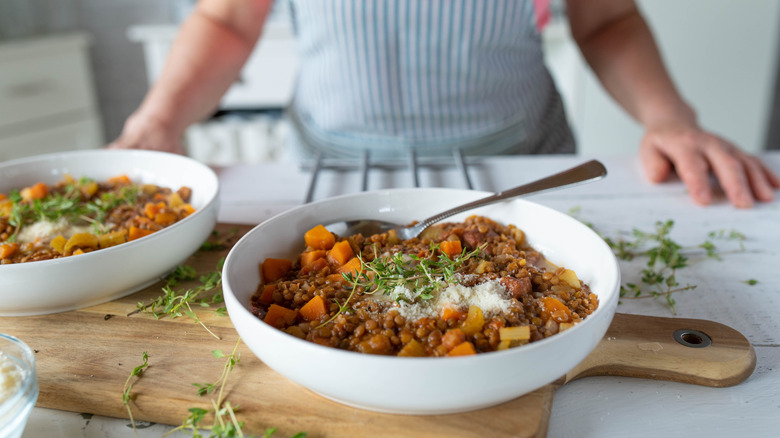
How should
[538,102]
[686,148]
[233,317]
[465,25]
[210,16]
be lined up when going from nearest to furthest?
1. [233,317]
2. [686,148]
3. [465,25]
4. [210,16]
5. [538,102]

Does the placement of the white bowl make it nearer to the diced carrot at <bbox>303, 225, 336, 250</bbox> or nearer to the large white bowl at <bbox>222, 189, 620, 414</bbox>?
the large white bowl at <bbox>222, 189, 620, 414</bbox>

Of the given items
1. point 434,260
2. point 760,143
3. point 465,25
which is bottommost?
point 760,143

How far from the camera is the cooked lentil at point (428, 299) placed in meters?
0.76

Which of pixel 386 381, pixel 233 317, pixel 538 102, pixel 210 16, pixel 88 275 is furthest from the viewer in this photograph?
pixel 538 102

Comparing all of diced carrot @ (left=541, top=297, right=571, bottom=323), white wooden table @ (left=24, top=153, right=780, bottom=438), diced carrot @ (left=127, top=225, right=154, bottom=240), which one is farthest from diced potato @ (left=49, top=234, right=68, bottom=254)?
diced carrot @ (left=541, top=297, right=571, bottom=323)

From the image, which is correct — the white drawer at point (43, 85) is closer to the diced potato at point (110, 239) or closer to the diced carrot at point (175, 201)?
the diced carrot at point (175, 201)

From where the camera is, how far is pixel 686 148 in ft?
5.10

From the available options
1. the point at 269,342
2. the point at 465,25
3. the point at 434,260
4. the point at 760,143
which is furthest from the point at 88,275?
the point at 760,143

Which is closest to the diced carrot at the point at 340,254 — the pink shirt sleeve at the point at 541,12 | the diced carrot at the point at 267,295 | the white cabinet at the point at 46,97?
the diced carrot at the point at 267,295

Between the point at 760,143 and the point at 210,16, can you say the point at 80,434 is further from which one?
the point at 760,143

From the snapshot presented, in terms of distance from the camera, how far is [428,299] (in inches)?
32.3

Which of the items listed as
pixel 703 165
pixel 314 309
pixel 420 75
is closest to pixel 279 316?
pixel 314 309

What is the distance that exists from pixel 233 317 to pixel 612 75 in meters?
1.66

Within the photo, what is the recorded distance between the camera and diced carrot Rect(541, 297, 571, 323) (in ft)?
2.68
